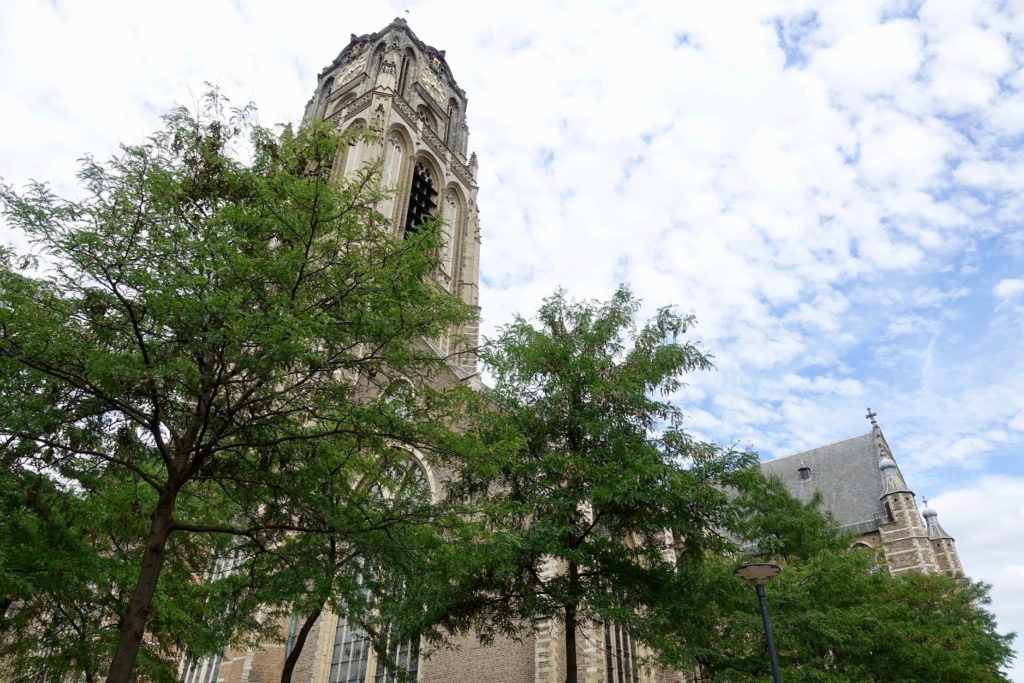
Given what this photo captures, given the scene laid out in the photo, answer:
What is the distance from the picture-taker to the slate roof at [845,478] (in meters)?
33.8

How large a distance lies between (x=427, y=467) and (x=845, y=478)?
25988 millimetres

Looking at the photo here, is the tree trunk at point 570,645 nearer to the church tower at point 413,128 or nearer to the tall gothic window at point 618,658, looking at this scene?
the tall gothic window at point 618,658

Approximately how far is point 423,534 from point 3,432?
4755 millimetres

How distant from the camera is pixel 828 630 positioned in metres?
12.6

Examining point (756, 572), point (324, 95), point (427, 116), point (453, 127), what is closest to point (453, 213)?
point (427, 116)

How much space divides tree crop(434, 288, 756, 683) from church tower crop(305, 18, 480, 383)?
14.8 m

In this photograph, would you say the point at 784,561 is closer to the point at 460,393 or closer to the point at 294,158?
the point at 460,393

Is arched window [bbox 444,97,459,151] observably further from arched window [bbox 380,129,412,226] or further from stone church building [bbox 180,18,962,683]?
arched window [bbox 380,129,412,226]

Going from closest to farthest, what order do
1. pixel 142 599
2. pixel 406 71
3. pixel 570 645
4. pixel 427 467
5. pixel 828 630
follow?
pixel 142 599
pixel 570 645
pixel 828 630
pixel 427 467
pixel 406 71

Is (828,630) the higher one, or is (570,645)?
(828,630)

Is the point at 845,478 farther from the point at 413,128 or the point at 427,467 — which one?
the point at 413,128

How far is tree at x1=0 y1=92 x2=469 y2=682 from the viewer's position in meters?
6.92

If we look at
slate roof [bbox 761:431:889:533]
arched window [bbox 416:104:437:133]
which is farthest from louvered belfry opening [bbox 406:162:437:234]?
slate roof [bbox 761:431:889:533]

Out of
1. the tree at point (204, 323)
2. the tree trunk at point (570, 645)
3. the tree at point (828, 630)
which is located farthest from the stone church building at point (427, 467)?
the tree at point (204, 323)
